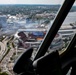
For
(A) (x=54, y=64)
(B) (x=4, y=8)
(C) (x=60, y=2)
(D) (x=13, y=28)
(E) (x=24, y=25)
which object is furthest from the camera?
(C) (x=60, y=2)

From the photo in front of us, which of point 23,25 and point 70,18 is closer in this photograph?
point 23,25

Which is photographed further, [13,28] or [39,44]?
[39,44]

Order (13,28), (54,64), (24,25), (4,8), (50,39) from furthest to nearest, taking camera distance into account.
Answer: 1. (50,39)
2. (24,25)
3. (13,28)
4. (4,8)
5. (54,64)

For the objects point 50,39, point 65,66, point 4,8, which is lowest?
point 65,66

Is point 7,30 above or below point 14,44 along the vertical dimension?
above

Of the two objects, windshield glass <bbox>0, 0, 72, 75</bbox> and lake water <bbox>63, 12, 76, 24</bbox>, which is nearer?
windshield glass <bbox>0, 0, 72, 75</bbox>

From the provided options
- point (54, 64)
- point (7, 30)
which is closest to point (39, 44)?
point (7, 30)

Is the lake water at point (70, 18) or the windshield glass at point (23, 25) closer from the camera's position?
the windshield glass at point (23, 25)

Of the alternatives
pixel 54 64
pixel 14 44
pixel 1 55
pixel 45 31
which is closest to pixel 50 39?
pixel 45 31

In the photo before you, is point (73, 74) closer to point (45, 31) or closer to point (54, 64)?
point (45, 31)
